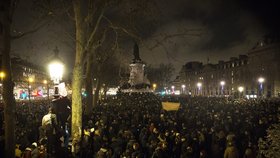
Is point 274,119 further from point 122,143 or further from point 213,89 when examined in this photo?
point 213,89

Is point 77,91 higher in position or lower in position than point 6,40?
lower

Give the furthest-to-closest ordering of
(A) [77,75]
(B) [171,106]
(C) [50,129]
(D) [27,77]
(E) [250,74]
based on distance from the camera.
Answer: (D) [27,77] → (E) [250,74] → (B) [171,106] → (A) [77,75] → (C) [50,129]

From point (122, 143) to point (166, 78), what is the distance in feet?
423

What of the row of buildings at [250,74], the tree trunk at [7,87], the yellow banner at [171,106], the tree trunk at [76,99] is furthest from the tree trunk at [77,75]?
A: the row of buildings at [250,74]

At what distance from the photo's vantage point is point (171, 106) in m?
22.7

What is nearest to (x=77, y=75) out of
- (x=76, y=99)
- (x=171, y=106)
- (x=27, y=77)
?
(x=76, y=99)

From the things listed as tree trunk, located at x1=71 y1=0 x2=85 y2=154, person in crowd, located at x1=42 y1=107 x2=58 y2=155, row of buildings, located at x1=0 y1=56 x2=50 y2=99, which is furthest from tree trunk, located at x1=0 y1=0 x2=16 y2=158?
row of buildings, located at x1=0 y1=56 x2=50 y2=99

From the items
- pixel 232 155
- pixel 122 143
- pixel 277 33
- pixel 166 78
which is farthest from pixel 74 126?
pixel 166 78

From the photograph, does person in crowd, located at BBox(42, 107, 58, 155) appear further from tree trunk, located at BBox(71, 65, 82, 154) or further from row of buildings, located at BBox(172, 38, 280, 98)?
row of buildings, located at BBox(172, 38, 280, 98)

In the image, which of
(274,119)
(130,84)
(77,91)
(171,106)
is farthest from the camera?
(130,84)

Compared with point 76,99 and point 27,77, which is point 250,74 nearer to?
point 27,77

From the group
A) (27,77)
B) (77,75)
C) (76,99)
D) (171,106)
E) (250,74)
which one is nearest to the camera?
(77,75)

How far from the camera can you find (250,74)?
9412 centimetres

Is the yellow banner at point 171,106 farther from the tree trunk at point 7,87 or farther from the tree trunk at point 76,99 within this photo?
the tree trunk at point 7,87
